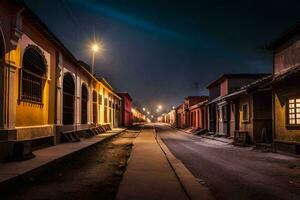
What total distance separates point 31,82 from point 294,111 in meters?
11.7

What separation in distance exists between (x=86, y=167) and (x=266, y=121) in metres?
12.7

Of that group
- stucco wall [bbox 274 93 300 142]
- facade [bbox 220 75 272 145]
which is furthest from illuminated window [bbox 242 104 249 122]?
stucco wall [bbox 274 93 300 142]

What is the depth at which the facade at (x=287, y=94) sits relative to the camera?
14266 mm

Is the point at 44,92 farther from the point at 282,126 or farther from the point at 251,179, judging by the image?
the point at 282,126

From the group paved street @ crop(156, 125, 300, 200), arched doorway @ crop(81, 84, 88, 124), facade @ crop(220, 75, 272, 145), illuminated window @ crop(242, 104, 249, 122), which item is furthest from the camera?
arched doorway @ crop(81, 84, 88, 124)

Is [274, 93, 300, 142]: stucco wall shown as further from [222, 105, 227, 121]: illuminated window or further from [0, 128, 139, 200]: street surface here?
[222, 105, 227, 121]: illuminated window

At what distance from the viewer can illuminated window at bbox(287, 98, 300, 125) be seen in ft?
47.4

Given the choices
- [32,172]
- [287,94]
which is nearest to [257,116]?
[287,94]

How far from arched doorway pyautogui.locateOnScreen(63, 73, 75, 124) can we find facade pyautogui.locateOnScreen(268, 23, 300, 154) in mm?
11771

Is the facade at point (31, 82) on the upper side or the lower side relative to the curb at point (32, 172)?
upper

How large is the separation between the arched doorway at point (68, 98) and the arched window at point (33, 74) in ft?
14.5

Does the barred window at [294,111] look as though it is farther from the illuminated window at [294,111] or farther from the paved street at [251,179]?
the paved street at [251,179]

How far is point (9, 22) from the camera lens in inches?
423

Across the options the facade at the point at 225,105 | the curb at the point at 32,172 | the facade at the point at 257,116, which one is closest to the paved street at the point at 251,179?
the curb at the point at 32,172
